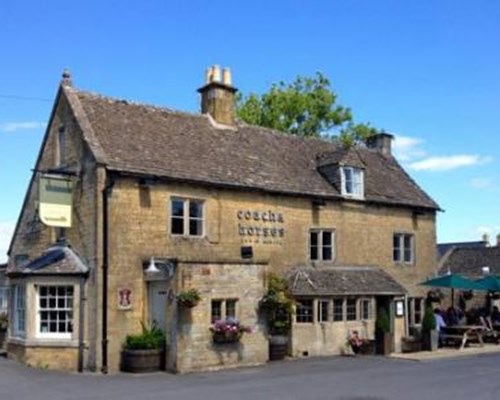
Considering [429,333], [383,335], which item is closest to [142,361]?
[383,335]

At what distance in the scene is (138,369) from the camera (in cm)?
2061

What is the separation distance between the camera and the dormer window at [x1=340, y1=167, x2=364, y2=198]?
1117 inches

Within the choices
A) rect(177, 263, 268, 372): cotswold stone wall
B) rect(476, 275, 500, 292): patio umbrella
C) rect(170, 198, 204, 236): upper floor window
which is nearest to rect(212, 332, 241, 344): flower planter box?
rect(177, 263, 268, 372): cotswold stone wall

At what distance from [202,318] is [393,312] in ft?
29.9

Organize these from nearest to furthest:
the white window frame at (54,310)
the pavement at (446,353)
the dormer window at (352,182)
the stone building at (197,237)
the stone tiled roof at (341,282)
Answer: the stone building at (197,237)
the white window frame at (54,310)
the pavement at (446,353)
the stone tiled roof at (341,282)
the dormer window at (352,182)

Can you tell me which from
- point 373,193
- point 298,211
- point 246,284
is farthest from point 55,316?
point 373,193

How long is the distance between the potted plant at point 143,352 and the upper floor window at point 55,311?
2.10 m

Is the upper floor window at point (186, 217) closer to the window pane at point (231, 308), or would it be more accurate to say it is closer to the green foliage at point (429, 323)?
the window pane at point (231, 308)

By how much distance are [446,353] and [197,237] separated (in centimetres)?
994

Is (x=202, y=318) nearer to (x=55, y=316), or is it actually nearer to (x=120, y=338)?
(x=120, y=338)

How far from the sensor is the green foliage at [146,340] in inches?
826

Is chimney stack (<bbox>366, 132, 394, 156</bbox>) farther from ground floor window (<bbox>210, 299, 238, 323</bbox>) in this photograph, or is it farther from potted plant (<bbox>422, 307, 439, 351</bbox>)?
ground floor window (<bbox>210, 299, 238, 323</bbox>)

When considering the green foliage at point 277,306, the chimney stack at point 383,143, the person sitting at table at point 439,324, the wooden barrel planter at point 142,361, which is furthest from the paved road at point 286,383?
the chimney stack at point 383,143

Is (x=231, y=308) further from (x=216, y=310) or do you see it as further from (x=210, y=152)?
(x=210, y=152)
